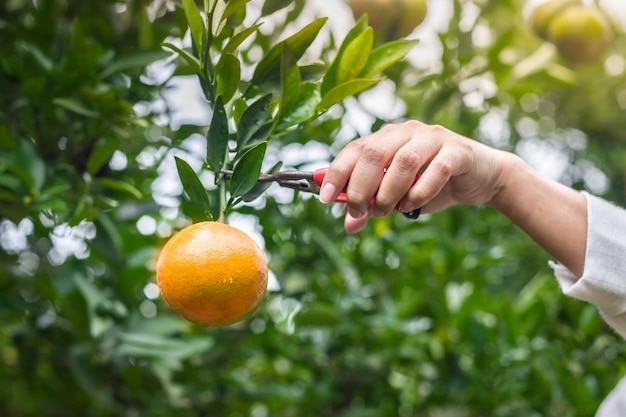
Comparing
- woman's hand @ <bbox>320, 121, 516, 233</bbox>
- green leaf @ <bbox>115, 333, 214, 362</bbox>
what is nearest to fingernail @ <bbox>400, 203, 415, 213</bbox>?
woman's hand @ <bbox>320, 121, 516, 233</bbox>

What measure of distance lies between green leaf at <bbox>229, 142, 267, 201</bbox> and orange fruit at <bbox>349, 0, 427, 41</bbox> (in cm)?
46

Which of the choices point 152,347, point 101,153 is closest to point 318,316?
point 152,347

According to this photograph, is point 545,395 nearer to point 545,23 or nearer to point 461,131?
point 461,131

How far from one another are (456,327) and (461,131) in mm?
277

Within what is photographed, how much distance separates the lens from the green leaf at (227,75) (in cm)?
46

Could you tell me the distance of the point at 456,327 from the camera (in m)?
0.99

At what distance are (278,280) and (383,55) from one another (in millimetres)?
498

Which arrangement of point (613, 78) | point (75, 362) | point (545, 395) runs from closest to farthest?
point (75, 362)
point (545, 395)
point (613, 78)

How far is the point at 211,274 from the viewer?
0.43 meters

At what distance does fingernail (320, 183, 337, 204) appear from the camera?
464mm

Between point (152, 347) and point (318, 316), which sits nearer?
point (152, 347)

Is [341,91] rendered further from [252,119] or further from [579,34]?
[579,34]

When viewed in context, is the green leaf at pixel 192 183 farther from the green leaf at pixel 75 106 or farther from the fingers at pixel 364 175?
the green leaf at pixel 75 106

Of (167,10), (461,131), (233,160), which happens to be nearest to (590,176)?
(461,131)
